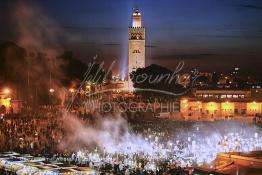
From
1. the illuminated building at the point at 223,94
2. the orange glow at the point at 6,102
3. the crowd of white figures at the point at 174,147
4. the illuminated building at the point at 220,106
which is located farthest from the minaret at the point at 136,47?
the crowd of white figures at the point at 174,147

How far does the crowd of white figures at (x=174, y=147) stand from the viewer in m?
15.2

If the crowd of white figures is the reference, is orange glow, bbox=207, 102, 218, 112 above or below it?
above

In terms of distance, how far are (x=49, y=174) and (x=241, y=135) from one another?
33.9 feet

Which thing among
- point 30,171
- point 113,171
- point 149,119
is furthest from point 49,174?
point 149,119

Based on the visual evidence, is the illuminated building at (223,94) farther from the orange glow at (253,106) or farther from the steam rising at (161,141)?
the steam rising at (161,141)

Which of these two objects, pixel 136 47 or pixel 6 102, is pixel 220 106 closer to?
pixel 6 102

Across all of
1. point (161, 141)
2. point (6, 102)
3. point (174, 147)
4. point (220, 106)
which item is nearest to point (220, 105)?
point (220, 106)

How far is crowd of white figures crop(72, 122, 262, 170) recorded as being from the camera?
15188 mm

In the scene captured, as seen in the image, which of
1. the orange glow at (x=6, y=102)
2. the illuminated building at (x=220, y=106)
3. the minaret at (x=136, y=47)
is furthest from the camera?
the minaret at (x=136, y=47)

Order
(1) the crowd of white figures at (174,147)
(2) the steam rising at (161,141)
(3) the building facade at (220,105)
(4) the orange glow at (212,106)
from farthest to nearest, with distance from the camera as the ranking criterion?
(4) the orange glow at (212,106)
(3) the building facade at (220,105)
(2) the steam rising at (161,141)
(1) the crowd of white figures at (174,147)

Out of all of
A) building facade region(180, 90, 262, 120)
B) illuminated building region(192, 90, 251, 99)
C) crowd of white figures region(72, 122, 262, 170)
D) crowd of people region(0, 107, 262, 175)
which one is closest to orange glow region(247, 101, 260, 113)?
building facade region(180, 90, 262, 120)

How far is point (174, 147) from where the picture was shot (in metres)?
17.2

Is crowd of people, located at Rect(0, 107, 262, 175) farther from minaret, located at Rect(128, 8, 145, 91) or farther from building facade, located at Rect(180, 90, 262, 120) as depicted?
minaret, located at Rect(128, 8, 145, 91)

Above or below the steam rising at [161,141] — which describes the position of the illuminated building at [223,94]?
above
